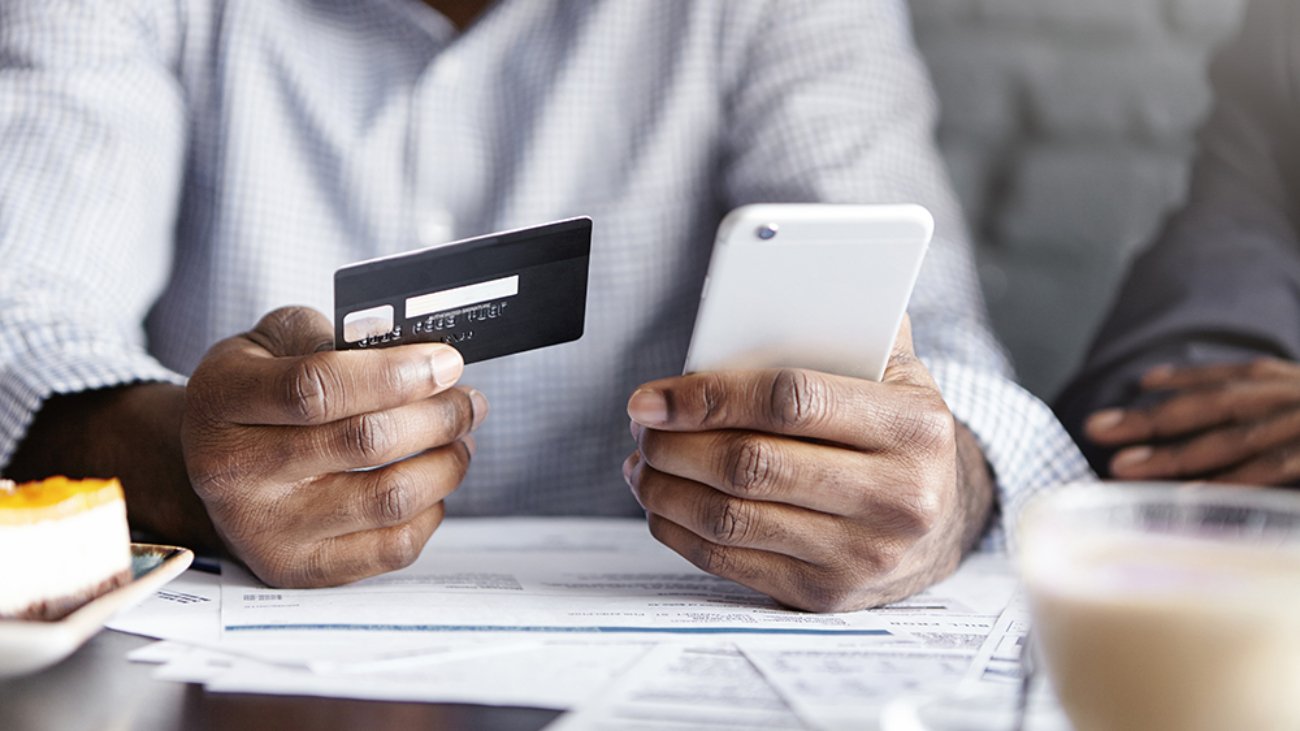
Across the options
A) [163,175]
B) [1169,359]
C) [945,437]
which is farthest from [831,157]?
[163,175]

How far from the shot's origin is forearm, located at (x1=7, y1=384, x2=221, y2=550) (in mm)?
849

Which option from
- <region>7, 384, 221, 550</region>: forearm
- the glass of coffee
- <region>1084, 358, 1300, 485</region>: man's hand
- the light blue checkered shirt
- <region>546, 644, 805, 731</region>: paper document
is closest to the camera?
the glass of coffee

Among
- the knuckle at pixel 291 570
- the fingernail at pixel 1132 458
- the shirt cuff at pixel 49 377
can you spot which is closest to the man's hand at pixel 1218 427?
the fingernail at pixel 1132 458

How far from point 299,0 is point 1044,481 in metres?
0.86

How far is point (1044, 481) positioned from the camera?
0.95 m

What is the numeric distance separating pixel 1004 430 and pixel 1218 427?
30cm

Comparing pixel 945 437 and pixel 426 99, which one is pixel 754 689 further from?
pixel 426 99

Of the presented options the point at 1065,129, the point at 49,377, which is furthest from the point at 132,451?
the point at 1065,129

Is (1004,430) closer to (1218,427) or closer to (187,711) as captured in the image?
(1218,427)

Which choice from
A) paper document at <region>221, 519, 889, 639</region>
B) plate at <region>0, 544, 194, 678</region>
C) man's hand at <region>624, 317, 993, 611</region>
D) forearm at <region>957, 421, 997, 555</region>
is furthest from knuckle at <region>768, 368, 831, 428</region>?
plate at <region>0, 544, 194, 678</region>

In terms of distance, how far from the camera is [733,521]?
70 centimetres

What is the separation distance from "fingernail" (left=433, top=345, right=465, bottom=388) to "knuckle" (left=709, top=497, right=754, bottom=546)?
0.17 metres

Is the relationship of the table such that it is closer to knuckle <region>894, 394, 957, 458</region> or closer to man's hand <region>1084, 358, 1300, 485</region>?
knuckle <region>894, 394, 957, 458</region>

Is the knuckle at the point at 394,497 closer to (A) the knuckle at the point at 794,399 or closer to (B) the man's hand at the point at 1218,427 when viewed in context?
(A) the knuckle at the point at 794,399
